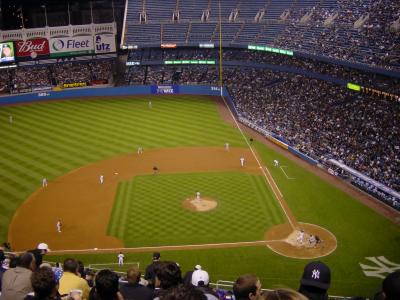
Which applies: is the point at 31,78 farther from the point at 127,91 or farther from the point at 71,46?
the point at 127,91

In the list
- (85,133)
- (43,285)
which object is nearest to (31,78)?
(85,133)

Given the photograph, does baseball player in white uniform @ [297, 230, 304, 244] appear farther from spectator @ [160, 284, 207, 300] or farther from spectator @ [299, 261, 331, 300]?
spectator @ [160, 284, 207, 300]

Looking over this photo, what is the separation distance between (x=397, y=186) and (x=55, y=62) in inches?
2254

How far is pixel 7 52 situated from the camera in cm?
6694

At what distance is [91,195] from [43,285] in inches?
1181

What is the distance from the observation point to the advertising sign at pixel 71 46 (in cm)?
7062

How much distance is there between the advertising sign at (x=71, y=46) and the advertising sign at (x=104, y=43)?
0.94m

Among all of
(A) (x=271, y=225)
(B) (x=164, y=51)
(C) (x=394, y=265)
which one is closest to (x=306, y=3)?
(B) (x=164, y=51)

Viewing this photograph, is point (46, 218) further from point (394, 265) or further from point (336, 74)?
point (336, 74)

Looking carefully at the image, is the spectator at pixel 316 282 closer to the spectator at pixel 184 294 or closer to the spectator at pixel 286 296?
the spectator at pixel 286 296

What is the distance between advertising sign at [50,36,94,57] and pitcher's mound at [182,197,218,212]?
149 feet

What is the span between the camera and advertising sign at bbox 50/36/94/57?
70625mm

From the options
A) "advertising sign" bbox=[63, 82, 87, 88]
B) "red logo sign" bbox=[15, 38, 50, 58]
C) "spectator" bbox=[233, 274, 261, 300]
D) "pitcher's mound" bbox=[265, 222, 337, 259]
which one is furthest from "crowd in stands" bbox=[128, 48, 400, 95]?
"spectator" bbox=[233, 274, 261, 300]

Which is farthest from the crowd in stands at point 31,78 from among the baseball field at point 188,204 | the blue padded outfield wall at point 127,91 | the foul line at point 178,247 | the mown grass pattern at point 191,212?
the foul line at point 178,247
